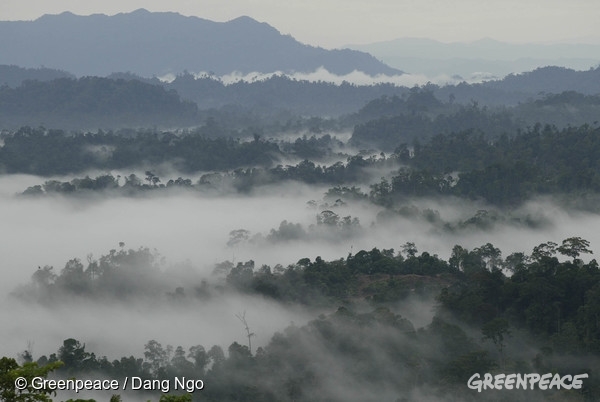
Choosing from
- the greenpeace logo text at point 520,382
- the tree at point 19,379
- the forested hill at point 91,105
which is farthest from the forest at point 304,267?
the forested hill at point 91,105

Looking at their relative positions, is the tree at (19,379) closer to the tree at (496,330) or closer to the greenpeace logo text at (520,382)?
the greenpeace logo text at (520,382)

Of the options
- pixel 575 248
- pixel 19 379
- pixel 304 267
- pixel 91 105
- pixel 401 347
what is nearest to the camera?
pixel 19 379

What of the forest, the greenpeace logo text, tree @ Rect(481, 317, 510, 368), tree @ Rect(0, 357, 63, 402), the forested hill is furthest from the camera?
the forested hill

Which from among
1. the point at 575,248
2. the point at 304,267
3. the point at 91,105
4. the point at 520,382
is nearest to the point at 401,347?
the point at 520,382

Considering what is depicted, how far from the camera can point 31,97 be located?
17612 centimetres

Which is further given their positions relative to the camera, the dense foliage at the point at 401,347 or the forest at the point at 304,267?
the forest at the point at 304,267

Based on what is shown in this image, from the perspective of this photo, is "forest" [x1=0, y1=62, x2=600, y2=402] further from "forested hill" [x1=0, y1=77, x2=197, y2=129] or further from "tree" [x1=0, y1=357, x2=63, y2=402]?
"forested hill" [x1=0, y1=77, x2=197, y2=129]

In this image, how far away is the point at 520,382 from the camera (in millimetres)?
32594

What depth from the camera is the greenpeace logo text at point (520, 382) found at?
107 feet

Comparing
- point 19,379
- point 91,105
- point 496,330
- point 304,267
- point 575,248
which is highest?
Result: point 91,105

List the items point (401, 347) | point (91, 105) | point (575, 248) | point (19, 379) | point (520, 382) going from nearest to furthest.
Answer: point (19, 379) < point (520, 382) < point (401, 347) < point (575, 248) < point (91, 105)

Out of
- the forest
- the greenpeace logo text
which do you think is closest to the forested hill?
the forest

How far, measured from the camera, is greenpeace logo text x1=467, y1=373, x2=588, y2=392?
32.5 metres

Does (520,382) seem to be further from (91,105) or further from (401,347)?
(91,105)
